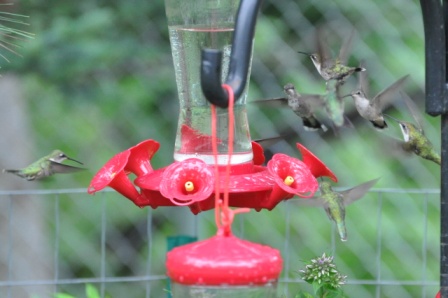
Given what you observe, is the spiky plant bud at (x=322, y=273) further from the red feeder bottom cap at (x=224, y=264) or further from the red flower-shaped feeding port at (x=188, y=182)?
the red feeder bottom cap at (x=224, y=264)

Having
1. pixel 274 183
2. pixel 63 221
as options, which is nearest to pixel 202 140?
pixel 274 183

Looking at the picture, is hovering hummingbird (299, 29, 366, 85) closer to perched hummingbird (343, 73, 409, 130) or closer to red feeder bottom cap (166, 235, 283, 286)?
perched hummingbird (343, 73, 409, 130)

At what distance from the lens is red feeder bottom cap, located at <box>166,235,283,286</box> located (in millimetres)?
1032

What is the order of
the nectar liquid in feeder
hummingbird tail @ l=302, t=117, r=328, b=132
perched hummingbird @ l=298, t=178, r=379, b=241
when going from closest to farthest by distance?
the nectar liquid in feeder < perched hummingbird @ l=298, t=178, r=379, b=241 < hummingbird tail @ l=302, t=117, r=328, b=132

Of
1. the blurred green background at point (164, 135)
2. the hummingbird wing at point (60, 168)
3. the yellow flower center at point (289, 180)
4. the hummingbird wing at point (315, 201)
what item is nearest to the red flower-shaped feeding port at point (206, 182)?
the yellow flower center at point (289, 180)

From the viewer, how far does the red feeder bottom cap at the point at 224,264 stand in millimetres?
1032

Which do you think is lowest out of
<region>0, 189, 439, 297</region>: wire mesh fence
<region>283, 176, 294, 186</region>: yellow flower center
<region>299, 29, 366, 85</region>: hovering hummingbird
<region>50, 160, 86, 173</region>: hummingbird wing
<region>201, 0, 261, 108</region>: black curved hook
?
<region>0, 189, 439, 297</region>: wire mesh fence

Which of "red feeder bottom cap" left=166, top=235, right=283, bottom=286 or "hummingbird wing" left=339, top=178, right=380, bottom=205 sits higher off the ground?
"hummingbird wing" left=339, top=178, right=380, bottom=205

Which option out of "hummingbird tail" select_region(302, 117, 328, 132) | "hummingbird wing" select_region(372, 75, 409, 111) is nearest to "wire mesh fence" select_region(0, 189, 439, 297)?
"hummingbird tail" select_region(302, 117, 328, 132)

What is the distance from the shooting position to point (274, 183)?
4.65 ft

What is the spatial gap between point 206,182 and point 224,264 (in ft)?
1.00

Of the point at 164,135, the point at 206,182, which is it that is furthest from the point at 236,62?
the point at 164,135

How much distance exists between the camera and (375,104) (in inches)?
84.7

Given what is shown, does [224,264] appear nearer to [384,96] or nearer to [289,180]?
[289,180]
